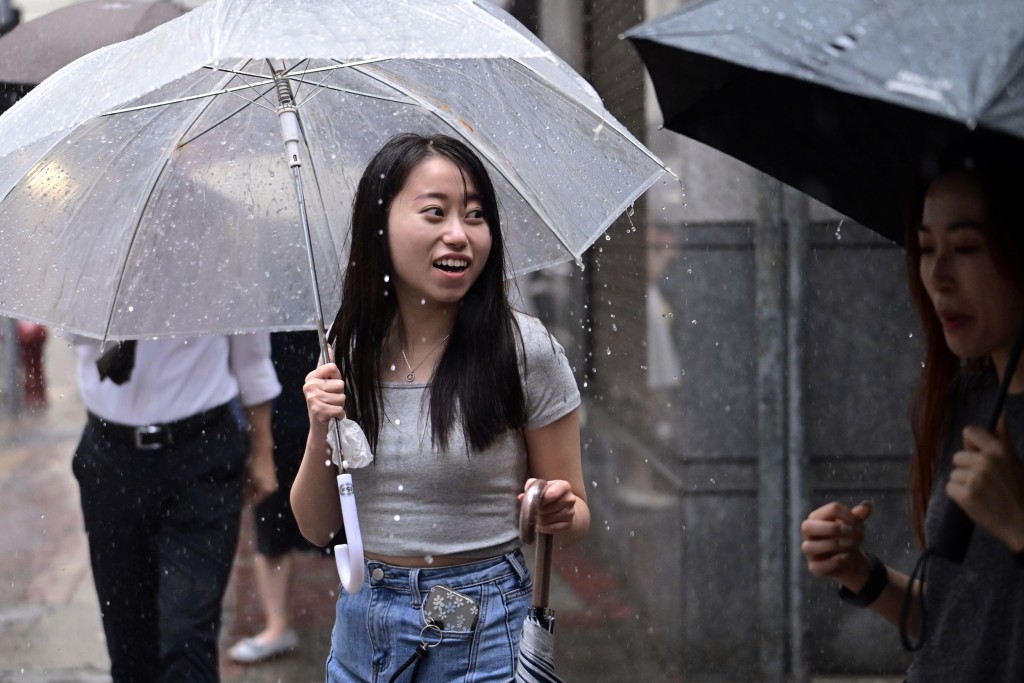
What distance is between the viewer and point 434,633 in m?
2.85

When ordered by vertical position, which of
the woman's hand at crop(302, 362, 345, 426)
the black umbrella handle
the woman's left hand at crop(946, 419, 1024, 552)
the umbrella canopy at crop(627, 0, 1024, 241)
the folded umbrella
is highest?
the umbrella canopy at crop(627, 0, 1024, 241)

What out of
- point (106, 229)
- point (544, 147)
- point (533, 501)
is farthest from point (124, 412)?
point (533, 501)

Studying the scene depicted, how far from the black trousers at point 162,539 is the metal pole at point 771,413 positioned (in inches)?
89.8

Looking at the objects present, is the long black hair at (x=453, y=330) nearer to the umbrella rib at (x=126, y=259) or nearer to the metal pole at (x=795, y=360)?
the umbrella rib at (x=126, y=259)

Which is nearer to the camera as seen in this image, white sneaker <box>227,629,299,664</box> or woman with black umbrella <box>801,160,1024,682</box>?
woman with black umbrella <box>801,160,1024,682</box>

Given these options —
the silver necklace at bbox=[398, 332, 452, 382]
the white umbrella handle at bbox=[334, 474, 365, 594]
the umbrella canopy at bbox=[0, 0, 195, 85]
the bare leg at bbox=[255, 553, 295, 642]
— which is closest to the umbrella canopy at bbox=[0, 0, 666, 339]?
the silver necklace at bbox=[398, 332, 452, 382]

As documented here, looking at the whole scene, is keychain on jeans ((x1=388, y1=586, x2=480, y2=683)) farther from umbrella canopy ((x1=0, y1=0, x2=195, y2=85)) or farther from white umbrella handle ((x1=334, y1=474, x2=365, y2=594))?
umbrella canopy ((x1=0, y1=0, x2=195, y2=85))

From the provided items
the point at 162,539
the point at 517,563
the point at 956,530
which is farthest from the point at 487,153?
the point at 162,539

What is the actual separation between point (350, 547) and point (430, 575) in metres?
0.20

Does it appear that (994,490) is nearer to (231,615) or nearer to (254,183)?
(254,183)

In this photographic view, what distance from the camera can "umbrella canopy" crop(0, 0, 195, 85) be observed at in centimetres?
474

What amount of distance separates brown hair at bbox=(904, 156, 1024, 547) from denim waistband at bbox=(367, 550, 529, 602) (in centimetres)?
89

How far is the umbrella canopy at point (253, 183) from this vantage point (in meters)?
3.31

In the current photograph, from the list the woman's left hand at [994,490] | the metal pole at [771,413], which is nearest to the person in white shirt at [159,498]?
the metal pole at [771,413]
